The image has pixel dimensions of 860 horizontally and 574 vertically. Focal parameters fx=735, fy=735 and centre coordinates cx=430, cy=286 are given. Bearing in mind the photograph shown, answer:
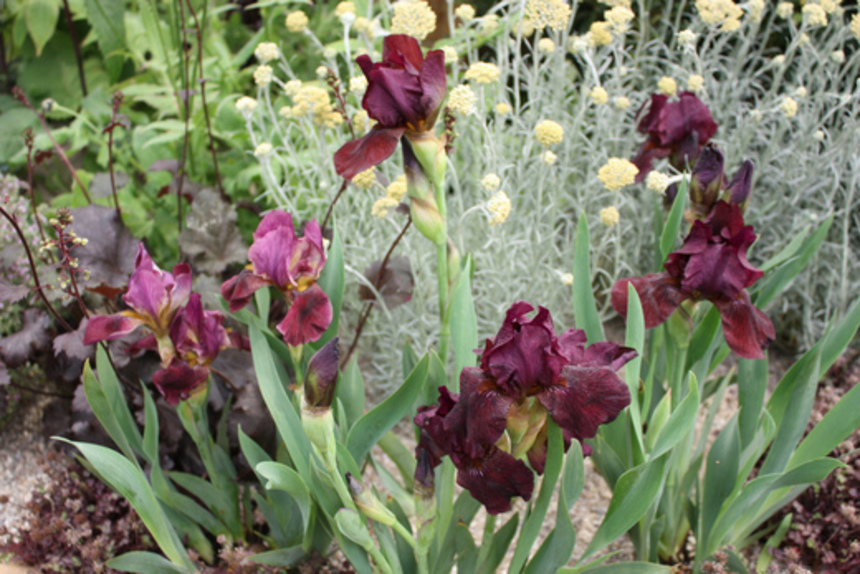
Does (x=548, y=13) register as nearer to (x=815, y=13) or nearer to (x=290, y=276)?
(x=815, y=13)

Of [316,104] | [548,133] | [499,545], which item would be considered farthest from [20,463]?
[548,133]

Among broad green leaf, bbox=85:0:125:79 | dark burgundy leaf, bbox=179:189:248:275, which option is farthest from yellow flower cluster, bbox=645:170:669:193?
broad green leaf, bbox=85:0:125:79

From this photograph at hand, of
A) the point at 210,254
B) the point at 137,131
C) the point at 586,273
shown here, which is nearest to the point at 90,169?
the point at 137,131

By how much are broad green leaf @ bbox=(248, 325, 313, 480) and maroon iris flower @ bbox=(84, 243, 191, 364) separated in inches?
5.7

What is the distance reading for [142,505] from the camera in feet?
3.99

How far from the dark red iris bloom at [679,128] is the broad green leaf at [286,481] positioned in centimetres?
104

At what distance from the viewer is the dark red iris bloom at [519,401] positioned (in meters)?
0.95

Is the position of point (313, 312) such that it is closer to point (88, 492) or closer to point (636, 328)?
point (636, 328)

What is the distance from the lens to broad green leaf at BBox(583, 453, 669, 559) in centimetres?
112

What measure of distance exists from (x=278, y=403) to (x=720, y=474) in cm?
81

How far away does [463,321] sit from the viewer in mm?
1296

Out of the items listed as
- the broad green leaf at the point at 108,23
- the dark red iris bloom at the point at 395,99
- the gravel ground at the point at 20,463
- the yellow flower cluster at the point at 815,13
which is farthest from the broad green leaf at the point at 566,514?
the broad green leaf at the point at 108,23

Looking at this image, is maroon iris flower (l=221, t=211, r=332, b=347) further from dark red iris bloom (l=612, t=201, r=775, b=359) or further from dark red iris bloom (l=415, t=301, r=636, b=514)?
dark red iris bloom (l=612, t=201, r=775, b=359)

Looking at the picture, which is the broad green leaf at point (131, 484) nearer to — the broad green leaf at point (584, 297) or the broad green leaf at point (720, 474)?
the broad green leaf at point (584, 297)
